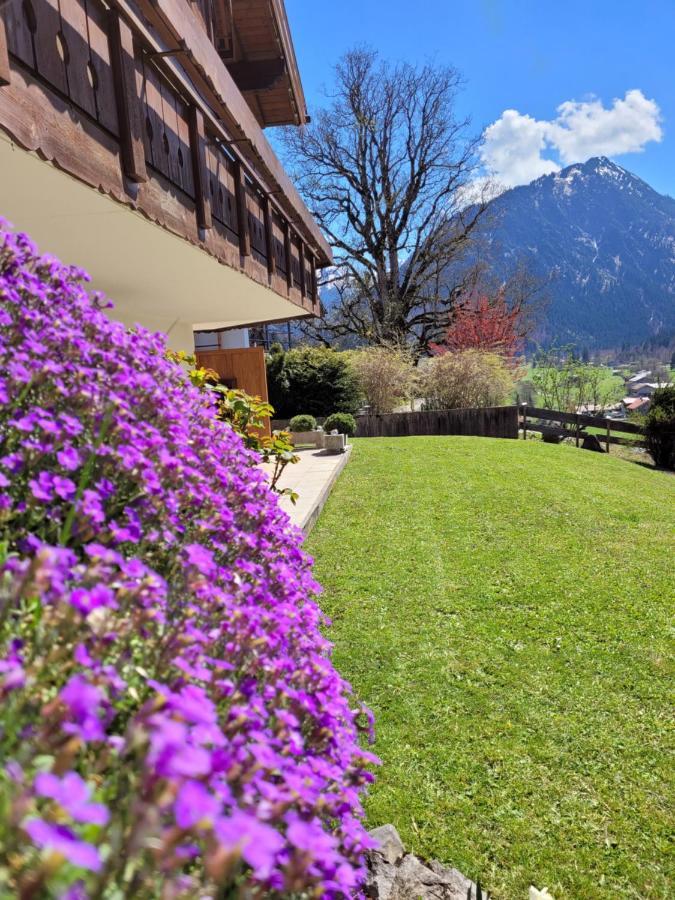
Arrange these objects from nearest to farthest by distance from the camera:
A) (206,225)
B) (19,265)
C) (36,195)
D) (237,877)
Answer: (237,877) → (19,265) → (36,195) → (206,225)

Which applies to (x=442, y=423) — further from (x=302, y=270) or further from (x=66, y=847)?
(x=66, y=847)

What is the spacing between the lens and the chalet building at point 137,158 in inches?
104

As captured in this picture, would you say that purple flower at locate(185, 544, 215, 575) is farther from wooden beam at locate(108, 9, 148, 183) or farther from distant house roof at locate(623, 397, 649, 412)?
distant house roof at locate(623, 397, 649, 412)

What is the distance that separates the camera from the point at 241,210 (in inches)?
228

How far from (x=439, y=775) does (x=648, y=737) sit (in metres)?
1.45

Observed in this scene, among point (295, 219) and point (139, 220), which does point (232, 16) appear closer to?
point (295, 219)

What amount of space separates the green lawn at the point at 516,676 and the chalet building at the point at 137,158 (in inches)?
136

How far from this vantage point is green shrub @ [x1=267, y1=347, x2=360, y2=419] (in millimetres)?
19969

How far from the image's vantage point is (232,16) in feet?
29.6

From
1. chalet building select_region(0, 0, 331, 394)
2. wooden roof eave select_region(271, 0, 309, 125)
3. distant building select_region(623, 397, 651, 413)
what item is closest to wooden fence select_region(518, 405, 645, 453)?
distant building select_region(623, 397, 651, 413)

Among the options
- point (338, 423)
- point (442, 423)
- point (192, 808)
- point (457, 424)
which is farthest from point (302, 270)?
point (457, 424)

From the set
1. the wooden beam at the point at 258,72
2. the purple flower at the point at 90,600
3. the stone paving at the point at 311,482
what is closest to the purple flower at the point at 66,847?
the purple flower at the point at 90,600

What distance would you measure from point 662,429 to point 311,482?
12927 mm

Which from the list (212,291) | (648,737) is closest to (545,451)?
A: (212,291)
